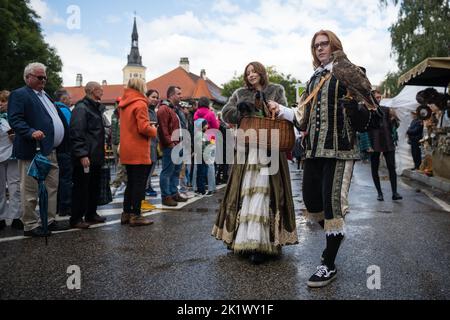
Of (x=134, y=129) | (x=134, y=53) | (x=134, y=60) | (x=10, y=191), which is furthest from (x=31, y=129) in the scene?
(x=134, y=53)

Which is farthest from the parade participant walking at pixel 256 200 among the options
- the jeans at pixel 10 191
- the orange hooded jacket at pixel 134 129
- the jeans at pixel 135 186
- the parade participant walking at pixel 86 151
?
the jeans at pixel 10 191

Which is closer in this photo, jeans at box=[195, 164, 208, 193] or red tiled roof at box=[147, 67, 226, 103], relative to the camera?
jeans at box=[195, 164, 208, 193]

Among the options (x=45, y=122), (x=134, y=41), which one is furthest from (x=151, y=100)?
(x=134, y=41)

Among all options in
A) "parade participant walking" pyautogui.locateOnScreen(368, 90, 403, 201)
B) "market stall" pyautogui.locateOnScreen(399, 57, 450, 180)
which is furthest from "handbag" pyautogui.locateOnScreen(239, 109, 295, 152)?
"market stall" pyautogui.locateOnScreen(399, 57, 450, 180)

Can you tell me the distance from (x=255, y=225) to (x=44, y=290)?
5.96 feet

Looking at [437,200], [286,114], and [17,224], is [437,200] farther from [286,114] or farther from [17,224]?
[17,224]

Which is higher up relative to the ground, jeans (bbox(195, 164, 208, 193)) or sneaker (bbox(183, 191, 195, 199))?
jeans (bbox(195, 164, 208, 193))

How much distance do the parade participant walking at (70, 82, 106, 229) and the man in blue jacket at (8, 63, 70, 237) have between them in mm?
280

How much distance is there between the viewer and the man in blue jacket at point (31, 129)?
16.1 feet

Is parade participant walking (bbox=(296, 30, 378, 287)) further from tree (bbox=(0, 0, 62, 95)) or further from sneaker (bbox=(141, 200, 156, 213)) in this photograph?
tree (bbox=(0, 0, 62, 95))

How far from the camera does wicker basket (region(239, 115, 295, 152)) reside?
3834 millimetres

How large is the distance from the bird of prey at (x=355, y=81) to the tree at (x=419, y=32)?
75.6ft
